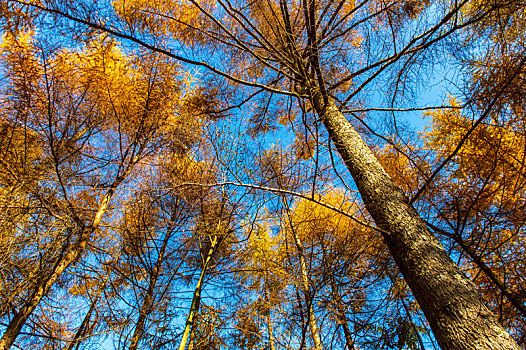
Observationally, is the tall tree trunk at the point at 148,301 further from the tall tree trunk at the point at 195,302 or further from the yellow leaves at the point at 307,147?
the yellow leaves at the point at 307,147

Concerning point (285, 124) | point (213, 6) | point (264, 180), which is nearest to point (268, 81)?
point (285, 124)

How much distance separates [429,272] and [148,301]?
3.69m

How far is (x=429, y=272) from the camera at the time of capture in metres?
1.65

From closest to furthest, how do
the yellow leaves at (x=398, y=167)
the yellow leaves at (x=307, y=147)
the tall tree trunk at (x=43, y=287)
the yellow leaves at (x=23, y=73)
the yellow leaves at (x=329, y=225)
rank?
the yellow leaves at (x=307, y=147) → the tall tree trunk at (x=43, y=287) → the yellow leaves at (x=398, y=167) → the yellow leaves at (x=23, y=73) → the yellow leaves at (x=329, y=225)

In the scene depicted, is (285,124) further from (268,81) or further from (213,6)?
(213,6)

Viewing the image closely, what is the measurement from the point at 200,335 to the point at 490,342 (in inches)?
126

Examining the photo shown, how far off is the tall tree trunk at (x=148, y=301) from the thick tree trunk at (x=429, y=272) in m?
2.97

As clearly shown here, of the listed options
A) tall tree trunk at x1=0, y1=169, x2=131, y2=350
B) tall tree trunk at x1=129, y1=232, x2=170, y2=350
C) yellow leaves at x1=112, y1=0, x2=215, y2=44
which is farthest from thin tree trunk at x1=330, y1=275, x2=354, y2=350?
yellow leaves at x1=112, y1=0, x2=215, y2=44

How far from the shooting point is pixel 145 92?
4.71 m

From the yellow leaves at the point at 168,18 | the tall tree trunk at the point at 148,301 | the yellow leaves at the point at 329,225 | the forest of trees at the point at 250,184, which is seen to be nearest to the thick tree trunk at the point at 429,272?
the forest of trees at the point at 250,184

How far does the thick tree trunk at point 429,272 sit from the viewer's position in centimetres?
136

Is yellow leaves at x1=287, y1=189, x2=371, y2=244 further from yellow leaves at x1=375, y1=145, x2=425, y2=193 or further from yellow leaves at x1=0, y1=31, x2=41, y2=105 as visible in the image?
yellow leaves at x1=0, y1=31, x2=41, y2=105

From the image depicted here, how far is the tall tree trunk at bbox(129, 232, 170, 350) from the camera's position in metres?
3.31

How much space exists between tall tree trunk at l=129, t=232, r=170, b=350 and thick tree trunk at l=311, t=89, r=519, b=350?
2.97 m
